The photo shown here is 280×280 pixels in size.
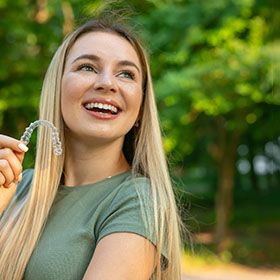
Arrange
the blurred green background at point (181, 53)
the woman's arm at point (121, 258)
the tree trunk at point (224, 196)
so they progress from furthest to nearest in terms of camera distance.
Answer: the tree trunk at point (224, 196) < the blurred green background at point (181, 53) < the woman's arm at point (121, 258)

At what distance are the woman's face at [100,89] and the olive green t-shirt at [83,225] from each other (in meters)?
0.16

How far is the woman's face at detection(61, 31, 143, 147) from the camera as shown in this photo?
1652 millimetres

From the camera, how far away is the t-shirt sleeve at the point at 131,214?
58.0 inches

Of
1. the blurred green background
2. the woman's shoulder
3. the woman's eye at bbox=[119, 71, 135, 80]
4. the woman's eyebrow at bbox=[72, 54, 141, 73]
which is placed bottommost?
the woman's shoulder

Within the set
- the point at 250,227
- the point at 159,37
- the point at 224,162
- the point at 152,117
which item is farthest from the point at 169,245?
the point at 250,227

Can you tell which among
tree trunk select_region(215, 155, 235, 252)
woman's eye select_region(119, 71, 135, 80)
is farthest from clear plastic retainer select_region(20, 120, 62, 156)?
tree trunk select_region(215, 155, 235, 252)

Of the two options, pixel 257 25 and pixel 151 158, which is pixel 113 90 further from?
pixel 257 25

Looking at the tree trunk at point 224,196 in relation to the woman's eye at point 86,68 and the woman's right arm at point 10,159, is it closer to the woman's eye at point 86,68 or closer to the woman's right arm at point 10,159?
the woman's eye at point 86,68

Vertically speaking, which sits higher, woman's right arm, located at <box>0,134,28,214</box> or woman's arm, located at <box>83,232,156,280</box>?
woman's right arm, located at <box>0,134,28,214</box>

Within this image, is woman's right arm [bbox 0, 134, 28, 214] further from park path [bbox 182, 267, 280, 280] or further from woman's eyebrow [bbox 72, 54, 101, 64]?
park path [bbox 182, 267, 280, 280]

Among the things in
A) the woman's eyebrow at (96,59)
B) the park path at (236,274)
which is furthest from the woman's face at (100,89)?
the park path at (236,274)

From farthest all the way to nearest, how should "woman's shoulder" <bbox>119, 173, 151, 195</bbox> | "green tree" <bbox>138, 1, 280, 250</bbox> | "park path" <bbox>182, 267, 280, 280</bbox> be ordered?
"park path" <bbox>182, 267, 280, 280</bbox>, "green tree" <bbox>138, 1, 280, 250</bbox>, "woman's shoulder" <bbox>119, 173, 151, 195</bbox>

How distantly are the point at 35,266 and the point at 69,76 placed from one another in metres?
0.53

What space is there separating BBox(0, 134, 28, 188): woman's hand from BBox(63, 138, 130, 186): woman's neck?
0.94ft
